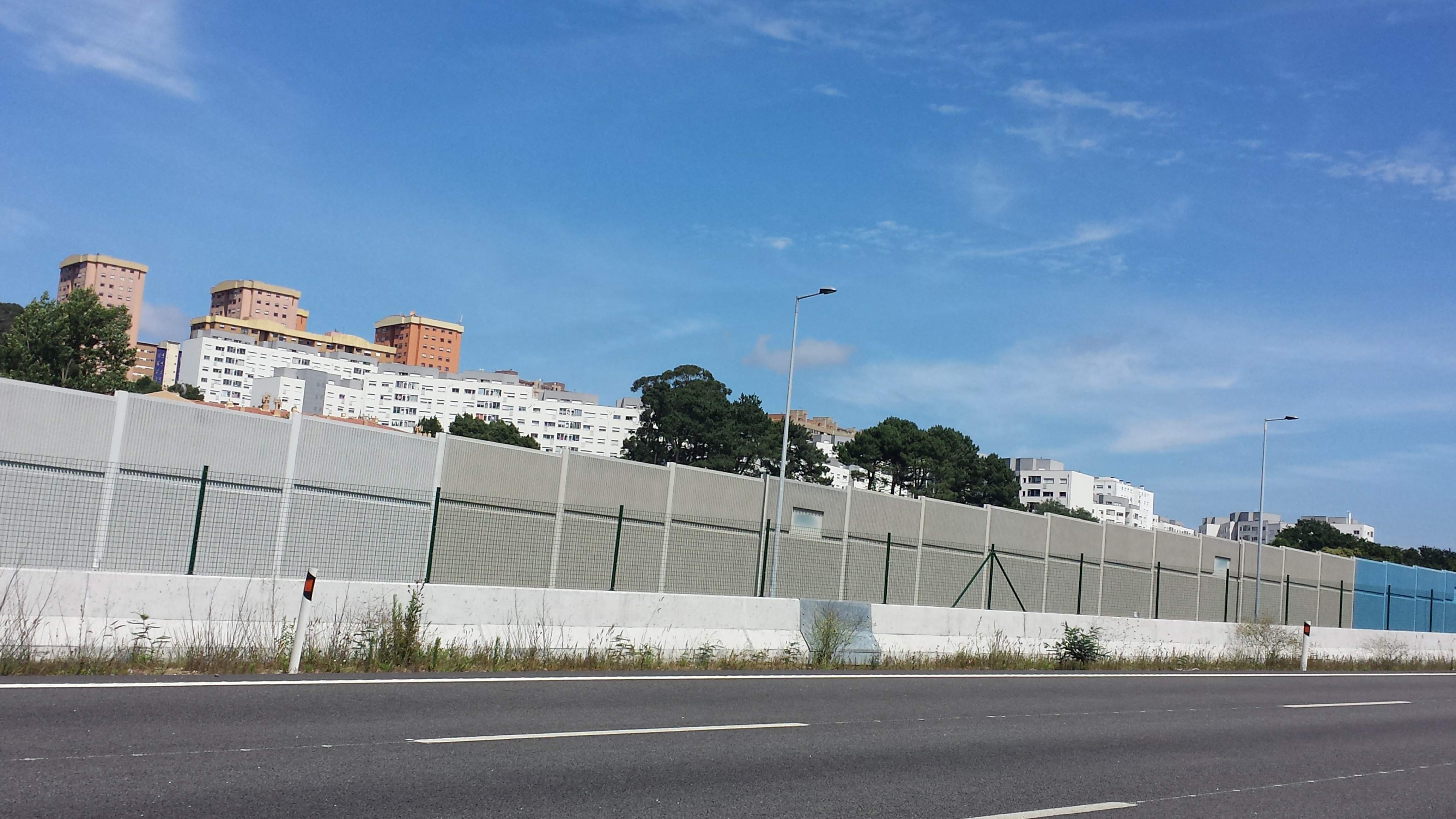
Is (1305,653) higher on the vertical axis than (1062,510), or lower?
lower

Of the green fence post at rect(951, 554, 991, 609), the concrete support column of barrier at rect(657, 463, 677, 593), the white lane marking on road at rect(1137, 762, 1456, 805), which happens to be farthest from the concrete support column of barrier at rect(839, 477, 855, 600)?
the white lane marking on road at rect(1137, 762, 1456, 805)

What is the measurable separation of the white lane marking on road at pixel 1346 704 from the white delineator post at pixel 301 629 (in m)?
14.1

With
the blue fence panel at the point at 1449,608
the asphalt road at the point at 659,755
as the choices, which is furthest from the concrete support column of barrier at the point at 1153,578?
the asphalt road at the point at 659,755

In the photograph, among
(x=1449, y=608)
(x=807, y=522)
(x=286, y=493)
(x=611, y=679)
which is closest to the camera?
(x=611, y=679)

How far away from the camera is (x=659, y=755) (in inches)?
350

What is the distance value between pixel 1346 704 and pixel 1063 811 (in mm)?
13048

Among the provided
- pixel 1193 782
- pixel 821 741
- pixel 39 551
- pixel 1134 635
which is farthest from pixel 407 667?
pixel 1134 635

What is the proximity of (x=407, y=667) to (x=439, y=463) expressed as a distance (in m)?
14.5

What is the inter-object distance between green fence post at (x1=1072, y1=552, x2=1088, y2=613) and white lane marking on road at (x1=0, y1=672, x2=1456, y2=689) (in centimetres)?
818

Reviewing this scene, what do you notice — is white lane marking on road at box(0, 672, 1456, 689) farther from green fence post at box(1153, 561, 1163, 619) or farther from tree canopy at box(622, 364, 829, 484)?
tree canopy at box(622, 364, 829, 484)

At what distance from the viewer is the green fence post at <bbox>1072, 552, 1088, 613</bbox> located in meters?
32.3

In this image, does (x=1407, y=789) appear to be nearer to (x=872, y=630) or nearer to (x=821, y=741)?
(x=821, y=741)

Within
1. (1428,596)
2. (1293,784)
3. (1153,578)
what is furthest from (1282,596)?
(1293,784)

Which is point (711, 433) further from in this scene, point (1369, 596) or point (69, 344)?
point (1369, 596)
